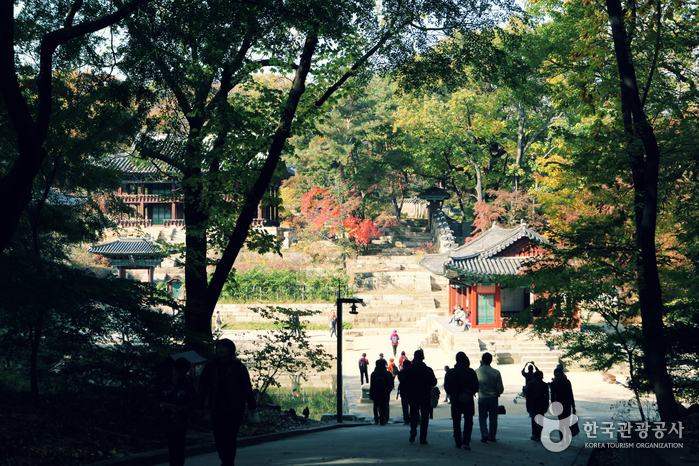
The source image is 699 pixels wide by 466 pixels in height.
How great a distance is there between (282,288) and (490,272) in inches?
587

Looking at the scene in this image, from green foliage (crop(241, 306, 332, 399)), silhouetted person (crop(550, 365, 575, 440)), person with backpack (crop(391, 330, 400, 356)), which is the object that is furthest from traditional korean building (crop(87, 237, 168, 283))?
silhouetted person (crop(550, 365, 575, 440))

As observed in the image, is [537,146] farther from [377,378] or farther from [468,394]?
[468,394]

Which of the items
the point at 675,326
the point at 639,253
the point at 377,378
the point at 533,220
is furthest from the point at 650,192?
the point at 533,220

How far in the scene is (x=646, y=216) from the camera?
8.55 metres

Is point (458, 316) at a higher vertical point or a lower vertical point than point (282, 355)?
lower

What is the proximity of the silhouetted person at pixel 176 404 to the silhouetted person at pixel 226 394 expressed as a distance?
0.51 ft

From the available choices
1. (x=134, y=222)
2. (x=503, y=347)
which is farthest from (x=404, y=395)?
(x=134, y=222)

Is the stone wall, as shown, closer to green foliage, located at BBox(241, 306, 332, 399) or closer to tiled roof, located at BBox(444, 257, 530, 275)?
tiled roof, located at BBox(444, 257, 530, 275)

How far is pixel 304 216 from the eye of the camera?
4038cm

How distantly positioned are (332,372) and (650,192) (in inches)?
722

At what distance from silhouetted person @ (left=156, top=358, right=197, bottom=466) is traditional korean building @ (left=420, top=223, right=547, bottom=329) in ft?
65.6

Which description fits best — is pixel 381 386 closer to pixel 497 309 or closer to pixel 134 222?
pixel 497 309

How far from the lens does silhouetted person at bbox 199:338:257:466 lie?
4.96 meters
